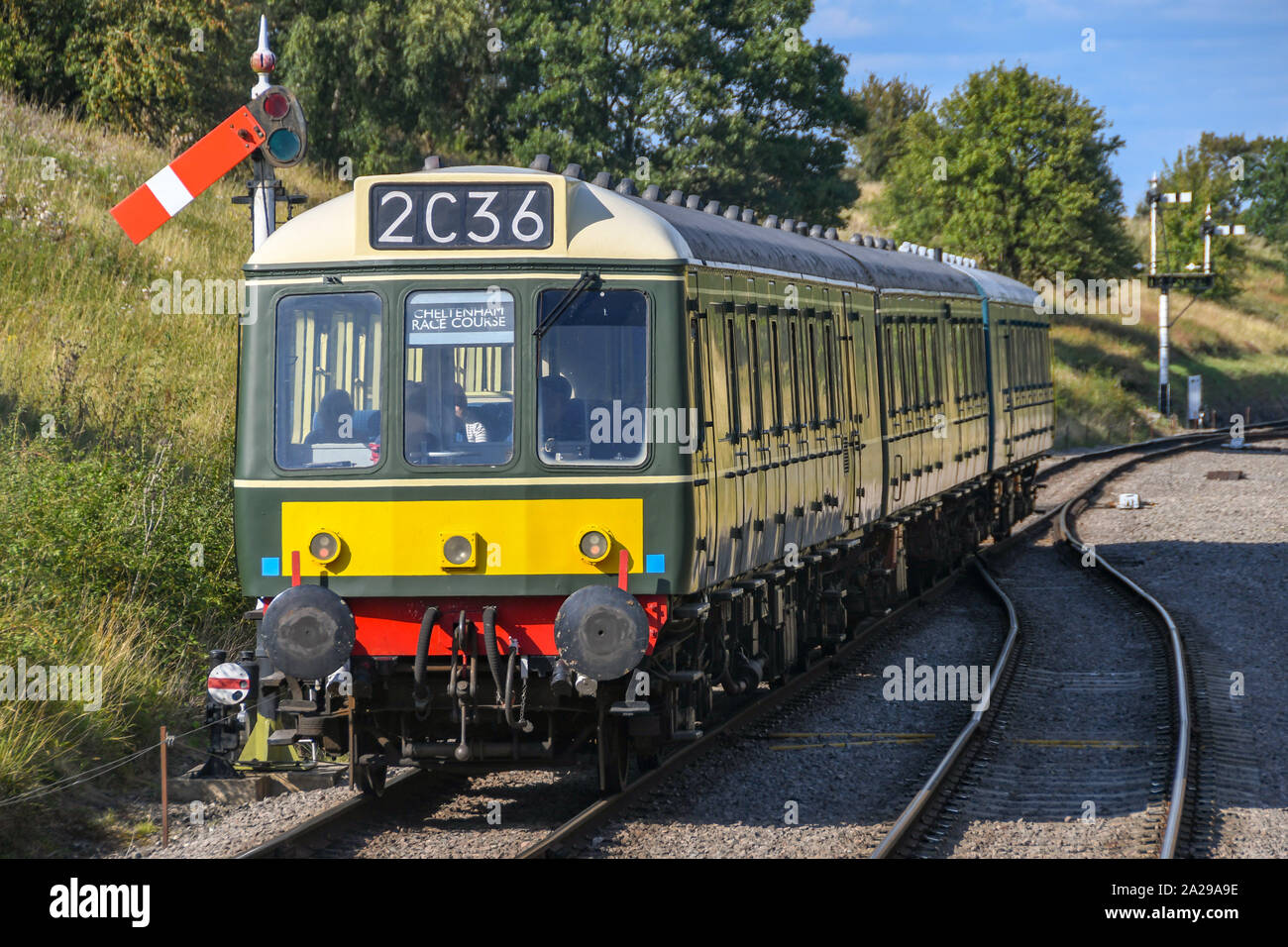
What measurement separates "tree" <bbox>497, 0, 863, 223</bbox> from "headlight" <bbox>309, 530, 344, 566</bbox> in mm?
30510

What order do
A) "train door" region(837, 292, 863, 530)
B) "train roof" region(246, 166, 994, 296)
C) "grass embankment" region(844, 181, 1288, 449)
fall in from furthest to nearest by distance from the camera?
"grass embankment" region(844, 181, 1288, 449) < "train door" region(837, 292, 863, 530) < "train roof" region(246, 166, 994, 296)

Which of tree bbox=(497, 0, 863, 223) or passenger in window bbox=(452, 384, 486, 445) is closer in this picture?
passenger in window bbox=(452, 384, 486, 445)

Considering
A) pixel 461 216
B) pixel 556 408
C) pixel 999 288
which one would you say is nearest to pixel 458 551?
pixel 556 408

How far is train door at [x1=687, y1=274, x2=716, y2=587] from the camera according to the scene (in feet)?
28.5

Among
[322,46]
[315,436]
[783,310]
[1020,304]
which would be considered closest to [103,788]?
[315,436]

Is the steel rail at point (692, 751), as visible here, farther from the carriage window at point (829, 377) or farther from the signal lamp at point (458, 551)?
the carriage window at point (829, 377)

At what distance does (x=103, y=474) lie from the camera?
11.6m

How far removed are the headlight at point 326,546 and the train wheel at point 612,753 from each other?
159 centimetres

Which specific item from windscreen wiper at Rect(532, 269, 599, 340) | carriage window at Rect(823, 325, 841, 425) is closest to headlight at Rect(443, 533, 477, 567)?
windscreen wiper at Rect(532, 269, 599, 340)

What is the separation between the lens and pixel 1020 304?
983 inches

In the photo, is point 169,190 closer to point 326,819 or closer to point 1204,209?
point 326,819

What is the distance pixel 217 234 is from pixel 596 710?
47.1ft

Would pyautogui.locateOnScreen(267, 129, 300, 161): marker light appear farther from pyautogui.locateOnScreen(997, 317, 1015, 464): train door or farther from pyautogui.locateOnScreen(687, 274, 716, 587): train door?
pyautogui.locateOnScreen(997, 317, 1015, 464): train door
